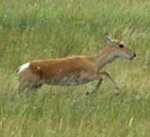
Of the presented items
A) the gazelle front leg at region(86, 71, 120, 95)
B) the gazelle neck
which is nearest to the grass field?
the gazelle front leg at region(86, 71, 120, 95)

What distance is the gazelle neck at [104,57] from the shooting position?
1051cm

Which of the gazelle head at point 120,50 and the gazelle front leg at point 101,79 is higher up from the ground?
the gazelle front leg at point 101,79

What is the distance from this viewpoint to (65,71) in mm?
9945

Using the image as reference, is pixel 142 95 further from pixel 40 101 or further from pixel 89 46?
pixel 89 46

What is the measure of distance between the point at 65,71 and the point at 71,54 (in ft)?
7.69

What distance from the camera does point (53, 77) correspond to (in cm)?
974

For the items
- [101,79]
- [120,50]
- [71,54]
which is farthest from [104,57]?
[71,54]

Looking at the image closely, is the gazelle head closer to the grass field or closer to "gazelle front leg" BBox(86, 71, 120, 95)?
the grass field

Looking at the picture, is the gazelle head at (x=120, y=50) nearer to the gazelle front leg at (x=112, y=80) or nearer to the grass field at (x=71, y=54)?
the grass field at (x=71, y=54)

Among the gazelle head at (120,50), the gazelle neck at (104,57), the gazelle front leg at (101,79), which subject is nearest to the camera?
the gazelle front leg at (101,79)

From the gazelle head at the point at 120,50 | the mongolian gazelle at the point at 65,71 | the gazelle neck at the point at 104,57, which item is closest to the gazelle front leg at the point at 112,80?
the mongolian gazelle at the point at 65,71

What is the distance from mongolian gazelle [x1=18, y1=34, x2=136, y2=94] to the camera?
9586 mm

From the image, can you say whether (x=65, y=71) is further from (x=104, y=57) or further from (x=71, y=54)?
(x=71, y=54)

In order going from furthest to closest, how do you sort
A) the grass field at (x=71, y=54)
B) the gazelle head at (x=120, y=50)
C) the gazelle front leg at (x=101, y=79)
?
the gazelle head at (x=120, y=50)
the gazelle front leg at (x=101, y=79)
the grass field at (x=71, y=54)
